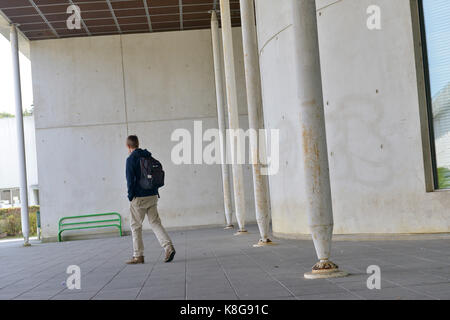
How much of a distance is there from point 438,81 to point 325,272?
4477 mm

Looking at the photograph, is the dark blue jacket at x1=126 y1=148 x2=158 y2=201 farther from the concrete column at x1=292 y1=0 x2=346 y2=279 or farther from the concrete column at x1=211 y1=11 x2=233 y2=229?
the concrete column at x1=211 y1=11 x2=233 y2=229

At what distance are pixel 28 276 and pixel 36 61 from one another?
12627 millimetres

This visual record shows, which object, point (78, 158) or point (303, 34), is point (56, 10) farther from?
point (303, 34)

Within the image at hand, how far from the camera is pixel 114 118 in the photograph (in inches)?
757

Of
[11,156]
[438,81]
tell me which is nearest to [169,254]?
[438,81]

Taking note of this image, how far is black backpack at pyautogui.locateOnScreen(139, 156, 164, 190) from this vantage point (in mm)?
8680

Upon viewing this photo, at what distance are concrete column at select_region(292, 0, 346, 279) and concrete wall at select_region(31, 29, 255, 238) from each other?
13228mm

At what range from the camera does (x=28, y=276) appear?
8266mm

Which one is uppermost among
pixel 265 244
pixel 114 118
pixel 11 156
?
pixel 114 118
